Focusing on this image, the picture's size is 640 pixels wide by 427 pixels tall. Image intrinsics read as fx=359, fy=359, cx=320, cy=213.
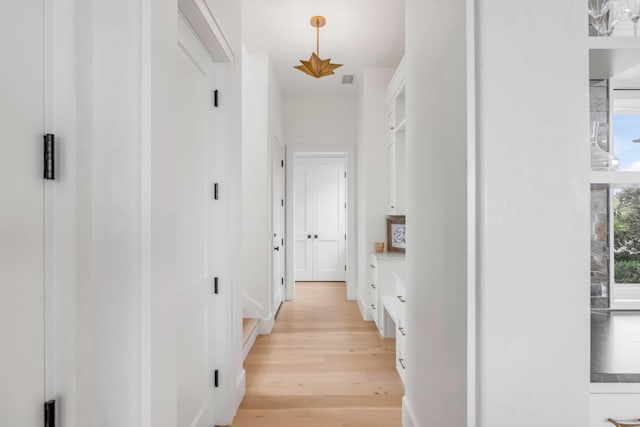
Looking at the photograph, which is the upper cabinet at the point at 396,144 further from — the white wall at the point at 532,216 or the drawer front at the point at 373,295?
the white wall at the point at 532,216

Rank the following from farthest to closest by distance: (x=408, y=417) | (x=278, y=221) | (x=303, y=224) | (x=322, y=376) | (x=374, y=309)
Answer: (x=303, y=224) → (x=278, y=221) → (x=374, y=309) → (x=322, y=376) → (x=408, y=417)

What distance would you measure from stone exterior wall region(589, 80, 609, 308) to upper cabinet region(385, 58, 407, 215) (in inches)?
85.0

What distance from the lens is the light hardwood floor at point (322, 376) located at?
2.14 metres

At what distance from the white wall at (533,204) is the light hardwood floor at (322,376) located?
1.40 meters

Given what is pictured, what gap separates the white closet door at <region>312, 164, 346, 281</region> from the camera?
6676mm

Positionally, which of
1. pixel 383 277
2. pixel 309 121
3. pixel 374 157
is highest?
pixel 309 121

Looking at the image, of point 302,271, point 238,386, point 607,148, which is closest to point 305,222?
point 302,271

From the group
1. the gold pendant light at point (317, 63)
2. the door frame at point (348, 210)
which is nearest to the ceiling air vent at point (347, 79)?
the door frame at point (348, 210)

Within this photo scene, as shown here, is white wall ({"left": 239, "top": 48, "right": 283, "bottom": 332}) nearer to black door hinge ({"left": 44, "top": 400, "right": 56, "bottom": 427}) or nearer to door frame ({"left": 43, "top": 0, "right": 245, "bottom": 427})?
door frame ({"left": 43, "top": 0, "right": 245, "bottom": 427})

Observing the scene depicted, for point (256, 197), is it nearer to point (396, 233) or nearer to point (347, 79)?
point (396, 233)

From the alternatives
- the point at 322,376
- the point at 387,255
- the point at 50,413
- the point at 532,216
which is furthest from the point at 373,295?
the point at 50,413

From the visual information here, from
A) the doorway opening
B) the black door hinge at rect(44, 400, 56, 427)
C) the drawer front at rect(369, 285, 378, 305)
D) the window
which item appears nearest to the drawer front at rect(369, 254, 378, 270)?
the drawer front at rect(369, 285, 378, 305)

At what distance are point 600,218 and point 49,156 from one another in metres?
1.75

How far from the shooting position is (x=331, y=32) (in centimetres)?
341
